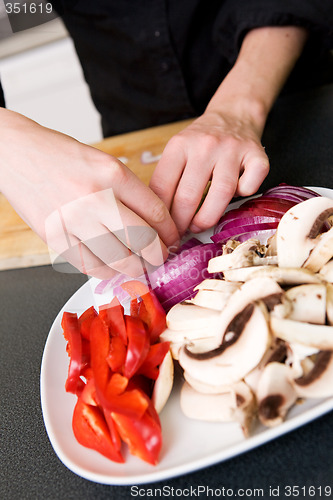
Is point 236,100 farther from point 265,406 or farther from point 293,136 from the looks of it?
point 265,406

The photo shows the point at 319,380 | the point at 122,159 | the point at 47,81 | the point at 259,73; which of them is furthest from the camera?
the point at 47,81

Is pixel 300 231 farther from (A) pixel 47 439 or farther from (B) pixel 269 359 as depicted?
(A) pixel 47 439

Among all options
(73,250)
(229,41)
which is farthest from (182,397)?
(229,41)

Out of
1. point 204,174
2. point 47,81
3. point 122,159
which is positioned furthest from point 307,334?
point 47,81

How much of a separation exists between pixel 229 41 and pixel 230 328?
112 cm

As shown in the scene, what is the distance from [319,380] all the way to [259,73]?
97 centimetres

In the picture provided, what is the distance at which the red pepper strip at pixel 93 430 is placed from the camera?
2.14 feet

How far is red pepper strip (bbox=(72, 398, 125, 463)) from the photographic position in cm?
65

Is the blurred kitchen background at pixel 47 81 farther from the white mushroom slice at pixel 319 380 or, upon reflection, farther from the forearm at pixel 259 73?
the white mushroom slice at pixel 319 380

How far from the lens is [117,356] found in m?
0.71

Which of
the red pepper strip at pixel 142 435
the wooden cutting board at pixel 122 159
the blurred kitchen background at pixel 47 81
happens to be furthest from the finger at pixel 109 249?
the blurred kitchen background at pixel 47 81

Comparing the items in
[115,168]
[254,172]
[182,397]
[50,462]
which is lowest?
[50,462]

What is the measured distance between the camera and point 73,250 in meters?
0.90

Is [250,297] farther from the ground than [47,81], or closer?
farther from the ground
